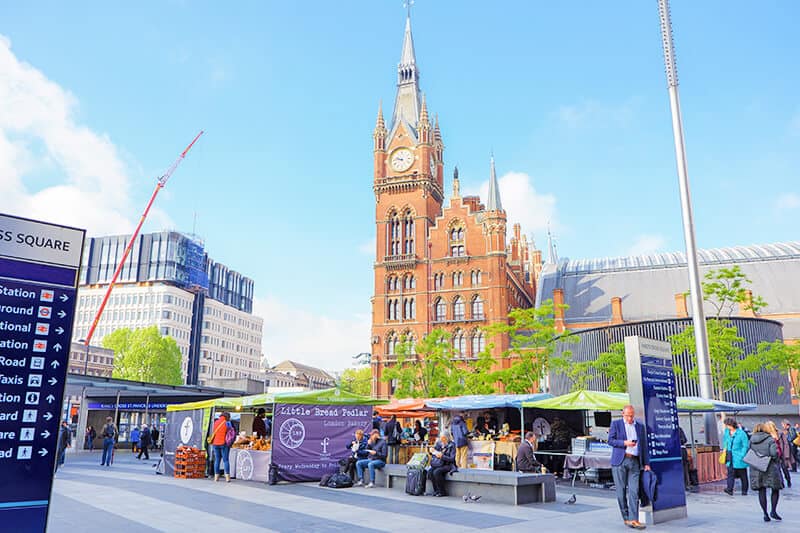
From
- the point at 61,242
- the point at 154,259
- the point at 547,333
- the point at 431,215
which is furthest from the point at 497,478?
the point at 154,259

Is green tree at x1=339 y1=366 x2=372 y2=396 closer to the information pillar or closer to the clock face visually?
the clock face

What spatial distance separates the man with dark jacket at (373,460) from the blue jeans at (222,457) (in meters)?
3.97

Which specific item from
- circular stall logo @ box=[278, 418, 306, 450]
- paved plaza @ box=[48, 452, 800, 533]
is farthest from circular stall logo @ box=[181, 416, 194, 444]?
circular stall logo @ box=[278, 418, 306, 450]

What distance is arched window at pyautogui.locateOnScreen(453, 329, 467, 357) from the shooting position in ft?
220

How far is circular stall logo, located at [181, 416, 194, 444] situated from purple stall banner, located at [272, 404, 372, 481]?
4428 millimetres

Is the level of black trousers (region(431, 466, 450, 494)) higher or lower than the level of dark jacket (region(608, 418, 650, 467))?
→ lower

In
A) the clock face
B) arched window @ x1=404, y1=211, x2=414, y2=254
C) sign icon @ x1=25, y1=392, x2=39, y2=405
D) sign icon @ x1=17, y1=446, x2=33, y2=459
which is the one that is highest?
the clock face

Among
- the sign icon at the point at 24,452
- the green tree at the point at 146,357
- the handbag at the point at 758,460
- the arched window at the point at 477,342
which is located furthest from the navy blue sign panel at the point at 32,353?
the green tree at the point at 146,357

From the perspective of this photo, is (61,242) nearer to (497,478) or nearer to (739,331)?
(497,478)

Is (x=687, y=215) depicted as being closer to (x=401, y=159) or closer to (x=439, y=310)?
(x=439, y=310)

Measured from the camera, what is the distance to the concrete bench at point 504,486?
1380cm

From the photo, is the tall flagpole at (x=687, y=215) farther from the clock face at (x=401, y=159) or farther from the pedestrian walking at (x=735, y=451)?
the clock face at (x=401, y=159)

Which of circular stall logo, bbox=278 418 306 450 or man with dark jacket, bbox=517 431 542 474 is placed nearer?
man with dark jacket, bbox=517 431 542 474

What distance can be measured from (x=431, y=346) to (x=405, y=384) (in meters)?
4.67
